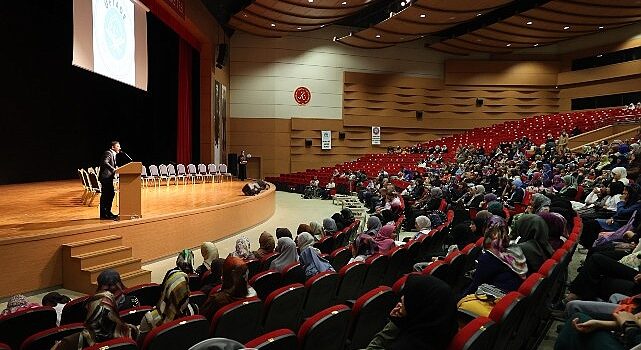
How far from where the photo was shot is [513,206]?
8.52 metres

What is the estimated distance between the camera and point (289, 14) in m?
16.0

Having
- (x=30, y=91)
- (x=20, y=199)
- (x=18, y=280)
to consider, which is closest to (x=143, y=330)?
(x=18, y=280)

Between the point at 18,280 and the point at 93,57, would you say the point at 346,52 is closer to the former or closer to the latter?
the point at 93,57

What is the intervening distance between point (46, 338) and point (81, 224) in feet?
12.4

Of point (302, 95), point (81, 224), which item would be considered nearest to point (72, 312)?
point (81, 224)

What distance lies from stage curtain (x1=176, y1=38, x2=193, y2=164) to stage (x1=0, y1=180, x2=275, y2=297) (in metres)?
3.93

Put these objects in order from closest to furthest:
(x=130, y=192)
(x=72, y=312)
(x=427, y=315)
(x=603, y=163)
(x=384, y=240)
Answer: (x=427, y=315) → (x=72, y=312) → (x=384, y=240) → (x=130, y=192) → (x=603, y=163)

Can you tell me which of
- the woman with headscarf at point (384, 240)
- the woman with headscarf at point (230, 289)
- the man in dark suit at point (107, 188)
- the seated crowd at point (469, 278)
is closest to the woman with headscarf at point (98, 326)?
the seated crowd at point (469, 278)

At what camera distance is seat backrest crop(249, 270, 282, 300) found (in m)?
3.55

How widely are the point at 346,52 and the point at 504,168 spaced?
1141 centimetres

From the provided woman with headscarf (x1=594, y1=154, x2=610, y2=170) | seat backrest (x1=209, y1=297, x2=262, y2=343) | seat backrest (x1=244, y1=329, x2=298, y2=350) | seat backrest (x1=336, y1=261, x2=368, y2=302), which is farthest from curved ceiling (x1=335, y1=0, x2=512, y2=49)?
seat backrest (x1=244, y1=329, x2=298, y2=350)

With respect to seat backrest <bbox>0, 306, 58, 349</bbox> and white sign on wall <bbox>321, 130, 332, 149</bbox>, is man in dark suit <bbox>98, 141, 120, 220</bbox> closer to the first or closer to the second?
seat backrest <bbox>0, 306, 58, 349</bbox>

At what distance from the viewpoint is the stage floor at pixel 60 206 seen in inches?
227

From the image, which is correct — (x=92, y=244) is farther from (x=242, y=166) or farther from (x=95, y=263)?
(x=242, y=166)
